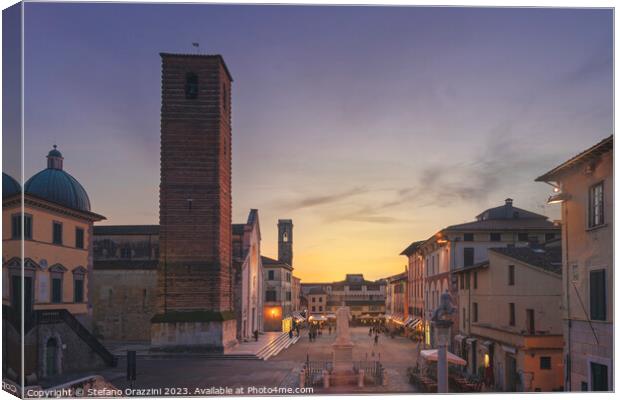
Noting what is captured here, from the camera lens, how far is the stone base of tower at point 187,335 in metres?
33.2

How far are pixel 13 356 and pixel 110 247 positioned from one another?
28.8 m

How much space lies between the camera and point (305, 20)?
793 inches

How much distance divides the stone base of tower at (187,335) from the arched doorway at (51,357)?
8.34 meters

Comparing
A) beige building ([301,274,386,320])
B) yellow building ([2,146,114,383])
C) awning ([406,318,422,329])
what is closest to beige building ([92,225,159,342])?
yellow building ([2,146,114,383])

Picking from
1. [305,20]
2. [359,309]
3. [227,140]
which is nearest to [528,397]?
[305,20]

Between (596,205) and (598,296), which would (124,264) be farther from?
(596,205)

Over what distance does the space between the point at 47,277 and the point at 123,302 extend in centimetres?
1346

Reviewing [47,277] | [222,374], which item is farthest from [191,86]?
[222,374]

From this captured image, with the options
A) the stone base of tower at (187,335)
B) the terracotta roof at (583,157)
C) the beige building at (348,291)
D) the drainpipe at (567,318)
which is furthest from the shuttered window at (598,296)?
the beige building at (348,291)

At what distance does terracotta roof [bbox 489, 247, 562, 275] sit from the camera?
1012 inches

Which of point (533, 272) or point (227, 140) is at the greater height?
point (227, 140)

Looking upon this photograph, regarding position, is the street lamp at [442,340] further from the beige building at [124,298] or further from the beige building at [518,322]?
the beige building at [124,298]

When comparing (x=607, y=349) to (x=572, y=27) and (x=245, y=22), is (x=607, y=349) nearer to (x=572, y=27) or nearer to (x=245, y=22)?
(x=572, y=27)

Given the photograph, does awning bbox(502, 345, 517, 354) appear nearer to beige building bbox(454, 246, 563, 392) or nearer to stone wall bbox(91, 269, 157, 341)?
beige building bbox(454, 246, 563, 392)
